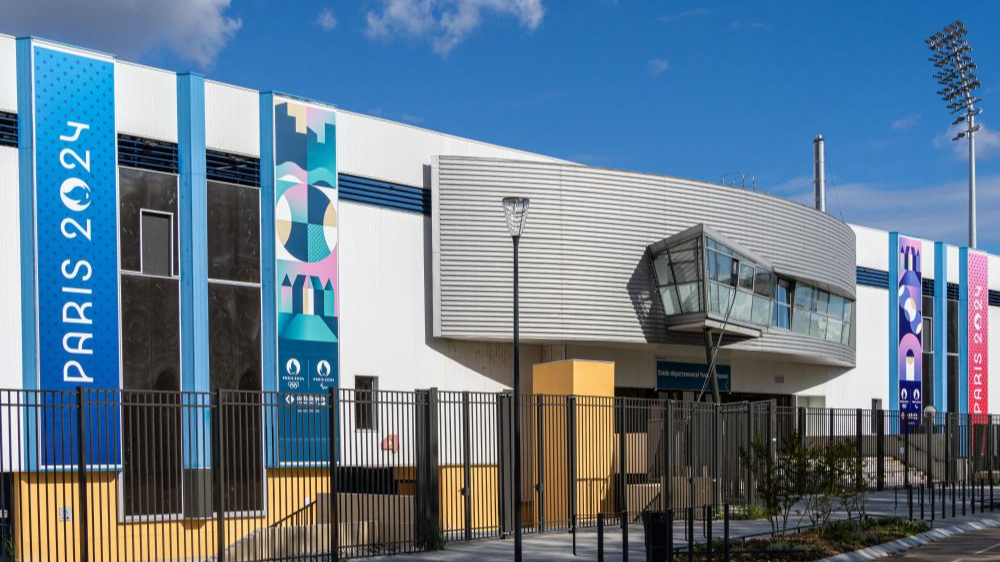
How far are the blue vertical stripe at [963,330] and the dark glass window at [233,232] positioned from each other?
40.8m

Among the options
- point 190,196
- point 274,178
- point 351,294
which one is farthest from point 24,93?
point 351,294

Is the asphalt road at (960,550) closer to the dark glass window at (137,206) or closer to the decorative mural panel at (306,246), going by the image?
the decorative mural panel at (306,246)

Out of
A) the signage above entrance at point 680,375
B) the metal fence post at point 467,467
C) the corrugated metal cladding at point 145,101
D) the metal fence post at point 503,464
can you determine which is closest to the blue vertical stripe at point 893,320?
the signage above entrance at point 680,375

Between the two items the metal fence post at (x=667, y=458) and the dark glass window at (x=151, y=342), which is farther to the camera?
the dark glass window at (x=151, y=342)

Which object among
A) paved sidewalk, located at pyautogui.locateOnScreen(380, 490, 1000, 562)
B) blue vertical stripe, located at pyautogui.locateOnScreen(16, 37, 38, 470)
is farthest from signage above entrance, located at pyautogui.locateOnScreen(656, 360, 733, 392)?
blue vertical stripe, located at pyautogui.locateOnScreen(16, 37, 38, 470)

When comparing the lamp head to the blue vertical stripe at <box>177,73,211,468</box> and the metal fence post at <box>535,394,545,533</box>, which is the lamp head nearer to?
the metal fence post at <box>535,394,545,533</box>

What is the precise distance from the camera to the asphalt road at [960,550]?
1989 centimetres

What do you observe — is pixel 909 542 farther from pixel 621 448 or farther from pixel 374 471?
pixel 374 471

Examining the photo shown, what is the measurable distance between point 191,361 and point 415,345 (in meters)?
7.98

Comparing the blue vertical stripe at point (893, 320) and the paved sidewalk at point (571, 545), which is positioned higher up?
the blue vertical stripe at point (893, 320)

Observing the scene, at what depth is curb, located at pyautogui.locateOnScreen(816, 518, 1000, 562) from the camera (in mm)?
Answer: 20094

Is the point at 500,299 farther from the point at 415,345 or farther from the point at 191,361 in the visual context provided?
the point at 191,361

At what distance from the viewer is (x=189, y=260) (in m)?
29.2

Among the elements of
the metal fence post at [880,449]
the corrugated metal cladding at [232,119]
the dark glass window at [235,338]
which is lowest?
the metal fence post at [880,449]
